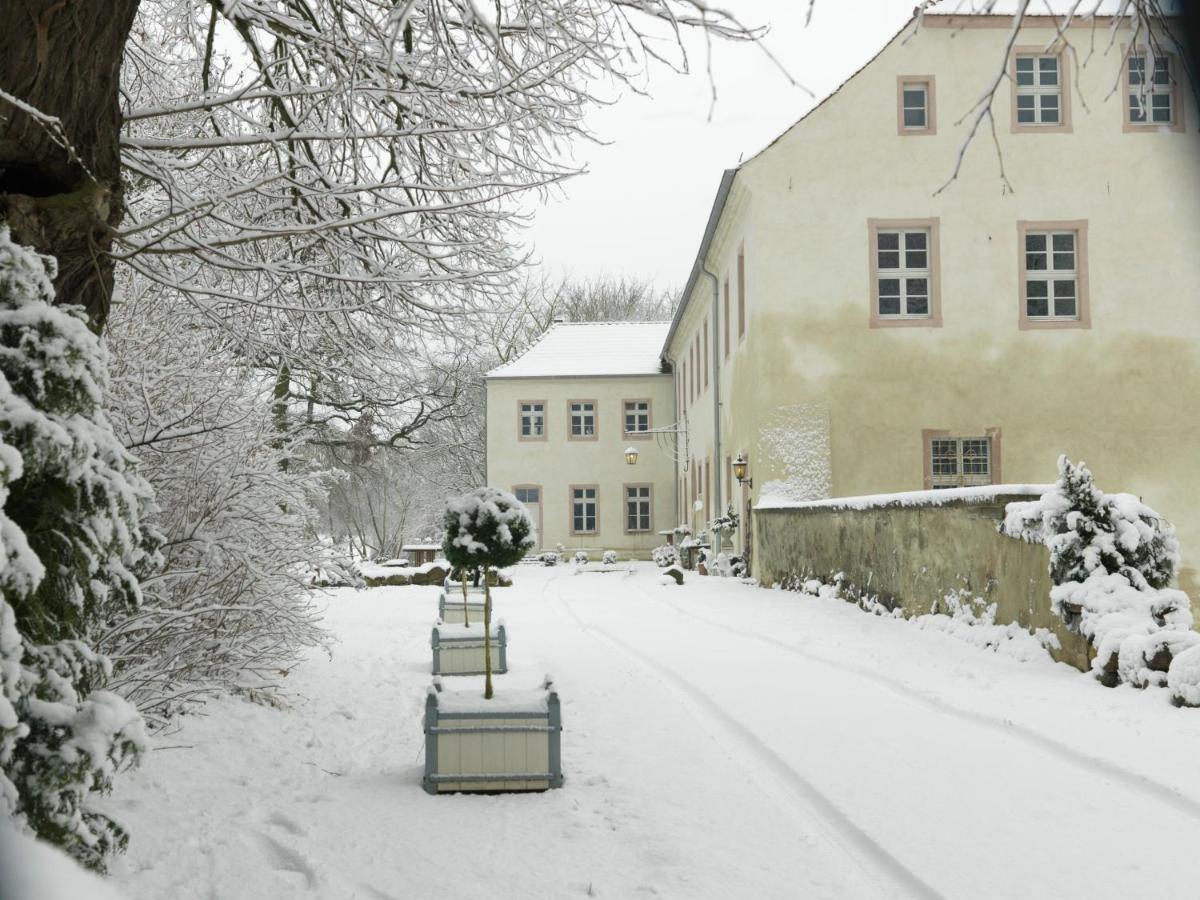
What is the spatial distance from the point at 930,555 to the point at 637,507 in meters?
24.6

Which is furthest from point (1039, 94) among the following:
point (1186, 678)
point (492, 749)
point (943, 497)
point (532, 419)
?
point (532, 419)

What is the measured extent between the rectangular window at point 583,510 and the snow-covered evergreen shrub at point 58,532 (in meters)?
32.7

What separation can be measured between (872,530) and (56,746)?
11.9 m

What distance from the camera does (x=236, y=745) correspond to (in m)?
6.34

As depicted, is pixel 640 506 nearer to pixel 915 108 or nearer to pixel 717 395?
pixel 717 395

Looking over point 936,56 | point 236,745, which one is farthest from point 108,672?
point 936,56

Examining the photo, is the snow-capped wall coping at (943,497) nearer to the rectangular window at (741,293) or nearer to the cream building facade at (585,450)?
the rectangular window at (741,293)

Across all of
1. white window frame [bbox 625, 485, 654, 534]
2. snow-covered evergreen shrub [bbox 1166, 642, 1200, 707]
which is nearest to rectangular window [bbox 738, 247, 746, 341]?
white window frame [bbox 625, 485, 654, 534]

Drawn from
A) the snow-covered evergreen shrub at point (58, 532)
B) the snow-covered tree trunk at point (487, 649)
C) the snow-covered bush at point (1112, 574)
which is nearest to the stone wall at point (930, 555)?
the snow-covered bush at point (1112, 574)

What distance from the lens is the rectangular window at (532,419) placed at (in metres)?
36.8

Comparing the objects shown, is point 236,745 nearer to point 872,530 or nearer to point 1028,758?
point 1028,758

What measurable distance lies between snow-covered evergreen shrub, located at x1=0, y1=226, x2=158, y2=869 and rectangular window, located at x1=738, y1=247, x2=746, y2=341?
62.7ft

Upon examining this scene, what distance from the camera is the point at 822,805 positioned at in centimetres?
529

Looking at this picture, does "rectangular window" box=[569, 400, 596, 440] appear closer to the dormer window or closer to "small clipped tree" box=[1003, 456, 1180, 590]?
the dormer window
